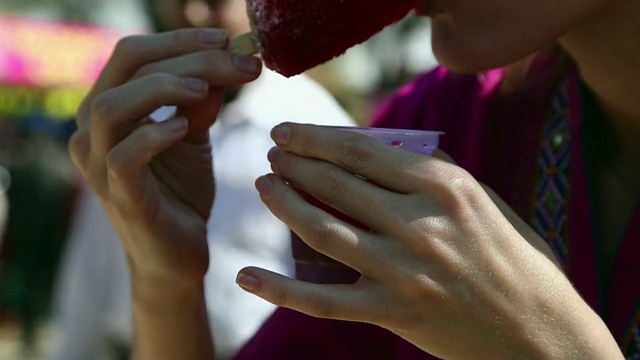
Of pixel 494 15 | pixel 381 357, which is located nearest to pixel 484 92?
pixel 494 15

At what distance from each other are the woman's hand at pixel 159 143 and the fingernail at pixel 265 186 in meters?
0.28

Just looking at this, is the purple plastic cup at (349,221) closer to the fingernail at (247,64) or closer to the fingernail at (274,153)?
the fingernail at (274,153)

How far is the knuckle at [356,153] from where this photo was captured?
1.14m

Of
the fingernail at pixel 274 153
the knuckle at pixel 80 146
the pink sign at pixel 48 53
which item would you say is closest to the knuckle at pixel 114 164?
the knuckle at pixel 80 146

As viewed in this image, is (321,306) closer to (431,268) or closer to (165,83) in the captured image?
(431,268)

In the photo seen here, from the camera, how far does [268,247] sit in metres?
2.46

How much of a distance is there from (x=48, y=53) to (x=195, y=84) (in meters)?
9.22

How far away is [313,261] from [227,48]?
0.38 m

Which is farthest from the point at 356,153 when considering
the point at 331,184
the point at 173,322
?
the point at 173,322

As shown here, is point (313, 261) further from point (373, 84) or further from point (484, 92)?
point (373, 84)

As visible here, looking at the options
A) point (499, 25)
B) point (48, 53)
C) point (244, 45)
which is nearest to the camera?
point (499, 25)

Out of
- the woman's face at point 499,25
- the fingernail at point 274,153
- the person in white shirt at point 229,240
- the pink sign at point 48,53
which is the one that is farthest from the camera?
the pink sign at point 48,53

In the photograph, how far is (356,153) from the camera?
115cm

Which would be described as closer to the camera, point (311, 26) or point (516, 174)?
point (311, 26)
